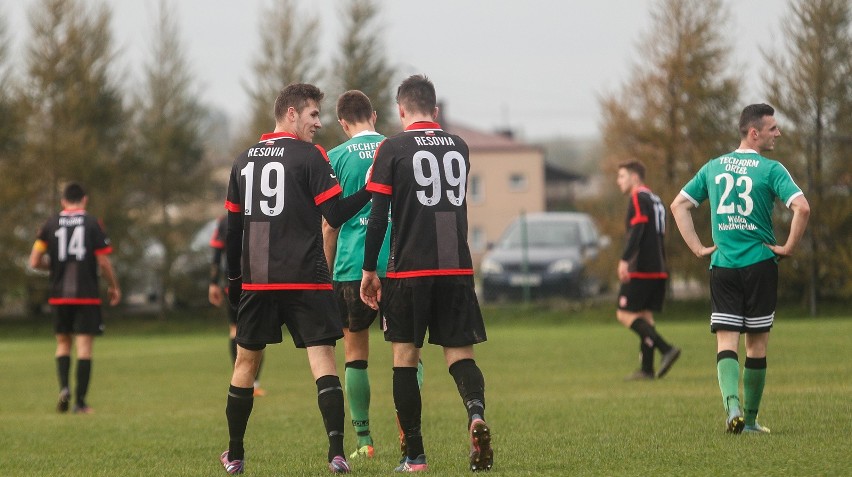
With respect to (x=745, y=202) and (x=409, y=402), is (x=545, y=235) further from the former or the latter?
(x=409, y=402)

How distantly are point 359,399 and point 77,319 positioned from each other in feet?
17.4

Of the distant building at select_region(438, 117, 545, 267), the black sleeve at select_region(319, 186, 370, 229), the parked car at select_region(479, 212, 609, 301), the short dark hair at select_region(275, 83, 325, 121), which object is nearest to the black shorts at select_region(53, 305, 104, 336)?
the short dark hair at select_region(275, 83, 325, 121)

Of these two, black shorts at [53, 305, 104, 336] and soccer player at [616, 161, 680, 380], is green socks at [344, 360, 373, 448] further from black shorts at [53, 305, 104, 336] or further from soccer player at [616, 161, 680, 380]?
soccer player at [616, 161, 680, 380]

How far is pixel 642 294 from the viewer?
1365 cm

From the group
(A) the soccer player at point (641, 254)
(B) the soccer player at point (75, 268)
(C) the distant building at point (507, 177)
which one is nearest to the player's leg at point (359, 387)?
(B) the soccer player at point (75, 268)

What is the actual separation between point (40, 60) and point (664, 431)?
28035 mm

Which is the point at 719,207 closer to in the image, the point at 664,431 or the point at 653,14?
the point at 664,431

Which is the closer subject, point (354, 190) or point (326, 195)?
point (326, 195)

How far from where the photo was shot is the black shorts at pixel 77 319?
12.3 m

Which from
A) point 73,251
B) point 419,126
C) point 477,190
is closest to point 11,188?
point 73,251

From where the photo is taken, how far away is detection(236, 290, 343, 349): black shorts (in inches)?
271

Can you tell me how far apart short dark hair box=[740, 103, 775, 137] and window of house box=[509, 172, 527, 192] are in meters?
64.4

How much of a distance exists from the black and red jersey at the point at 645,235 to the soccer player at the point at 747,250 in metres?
5.19

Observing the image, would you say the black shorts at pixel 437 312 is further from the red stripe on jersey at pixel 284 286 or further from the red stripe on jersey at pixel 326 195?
the red stripe on jersey at pixel 326 195
